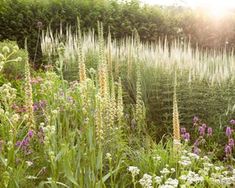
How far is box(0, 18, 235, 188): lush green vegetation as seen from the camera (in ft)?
11.1

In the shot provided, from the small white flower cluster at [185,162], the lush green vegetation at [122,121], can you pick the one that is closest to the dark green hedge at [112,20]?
the lush green vegetation at [122,121]

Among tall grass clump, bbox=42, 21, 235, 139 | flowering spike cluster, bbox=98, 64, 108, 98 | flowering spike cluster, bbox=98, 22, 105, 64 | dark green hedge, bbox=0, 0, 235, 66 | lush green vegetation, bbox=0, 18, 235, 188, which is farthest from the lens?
dark green hedge, bbox=0, 0, 235, 66

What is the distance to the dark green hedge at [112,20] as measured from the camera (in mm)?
12688

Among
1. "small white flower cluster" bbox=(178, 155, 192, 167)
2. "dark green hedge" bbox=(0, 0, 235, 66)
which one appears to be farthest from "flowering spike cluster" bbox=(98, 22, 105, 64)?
"dark green hedge" bbox=(0, 0, 235, 66)

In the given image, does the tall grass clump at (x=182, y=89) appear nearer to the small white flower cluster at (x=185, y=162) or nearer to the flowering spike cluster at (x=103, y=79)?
the small white flower cluster at (x=185, y=162)

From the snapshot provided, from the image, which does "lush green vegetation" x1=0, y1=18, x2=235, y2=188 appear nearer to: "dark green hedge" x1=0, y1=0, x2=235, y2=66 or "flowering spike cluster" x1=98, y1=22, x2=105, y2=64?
"flowering spike cluster" x1=98, y1=22, x2=105, y2=64

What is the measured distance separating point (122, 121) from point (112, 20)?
7900mm

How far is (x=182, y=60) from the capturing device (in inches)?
327

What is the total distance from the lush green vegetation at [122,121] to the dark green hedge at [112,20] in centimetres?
274

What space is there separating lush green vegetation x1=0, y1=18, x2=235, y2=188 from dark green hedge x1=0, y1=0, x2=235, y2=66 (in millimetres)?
2742

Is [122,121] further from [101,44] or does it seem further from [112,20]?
[112,20]

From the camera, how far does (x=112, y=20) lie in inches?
540

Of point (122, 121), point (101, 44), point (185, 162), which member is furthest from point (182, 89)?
point (101, 44)

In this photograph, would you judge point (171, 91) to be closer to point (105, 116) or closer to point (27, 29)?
point (105, 116)
